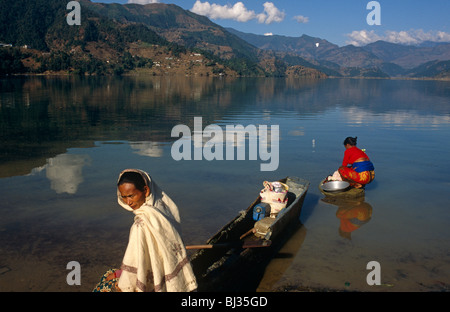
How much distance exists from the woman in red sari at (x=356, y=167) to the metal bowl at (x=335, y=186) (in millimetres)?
313

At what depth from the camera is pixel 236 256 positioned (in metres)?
6.83

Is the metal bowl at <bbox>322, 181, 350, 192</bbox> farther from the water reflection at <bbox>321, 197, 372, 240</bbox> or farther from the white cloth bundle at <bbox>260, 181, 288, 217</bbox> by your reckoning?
the white cloth bundle at <bbox>260, 181, 288, 217</bbox>

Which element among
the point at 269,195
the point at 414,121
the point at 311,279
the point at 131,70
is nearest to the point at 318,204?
the point at 269,195

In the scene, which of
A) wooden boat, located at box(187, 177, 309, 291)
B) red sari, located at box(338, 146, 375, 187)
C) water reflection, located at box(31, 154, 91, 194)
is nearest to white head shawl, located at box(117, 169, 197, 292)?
wooden boat, located at box(187, 177, 309, 291)

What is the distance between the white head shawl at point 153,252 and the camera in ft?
12.7

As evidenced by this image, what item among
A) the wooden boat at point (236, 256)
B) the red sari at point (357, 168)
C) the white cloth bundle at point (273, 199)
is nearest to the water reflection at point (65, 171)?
the wooden boat at point (236, 256)

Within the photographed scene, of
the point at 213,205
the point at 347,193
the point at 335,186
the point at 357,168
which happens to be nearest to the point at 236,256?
the point at 213,205

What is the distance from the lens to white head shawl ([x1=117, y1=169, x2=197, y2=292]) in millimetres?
3879

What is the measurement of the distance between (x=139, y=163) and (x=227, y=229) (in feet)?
29.9

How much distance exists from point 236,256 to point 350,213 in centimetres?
615

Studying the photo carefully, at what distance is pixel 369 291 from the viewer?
716cm

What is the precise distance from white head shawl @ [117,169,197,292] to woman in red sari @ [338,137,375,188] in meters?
9.49

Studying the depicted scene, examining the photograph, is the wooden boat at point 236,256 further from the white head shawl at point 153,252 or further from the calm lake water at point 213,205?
the white head shawl at point 153,252

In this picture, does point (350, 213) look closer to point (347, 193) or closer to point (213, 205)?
point (347, 193)
